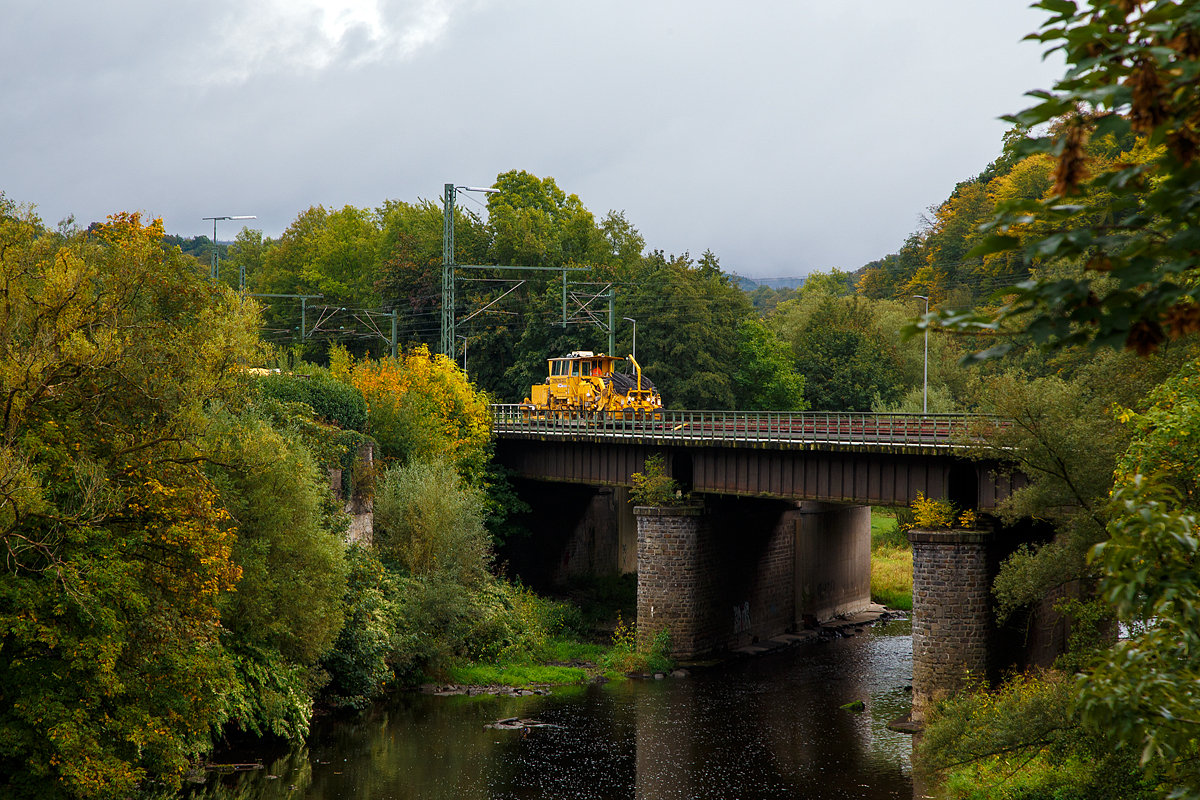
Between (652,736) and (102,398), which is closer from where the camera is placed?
(102,398)

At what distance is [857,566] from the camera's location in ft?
169

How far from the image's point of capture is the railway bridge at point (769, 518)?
30.5m

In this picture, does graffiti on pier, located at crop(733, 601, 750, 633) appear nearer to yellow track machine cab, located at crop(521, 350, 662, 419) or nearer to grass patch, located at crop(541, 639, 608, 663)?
grass patch, located at crop(541, 639, 608, 663)

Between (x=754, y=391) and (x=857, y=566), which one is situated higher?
(x=754, y=391)

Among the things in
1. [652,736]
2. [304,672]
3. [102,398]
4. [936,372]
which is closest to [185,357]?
[102,398]

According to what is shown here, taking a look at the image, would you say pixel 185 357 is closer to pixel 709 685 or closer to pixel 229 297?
pixel 229 297

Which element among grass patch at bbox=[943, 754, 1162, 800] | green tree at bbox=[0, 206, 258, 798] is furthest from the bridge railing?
green tree at bbox=[0, 206, 258, 798]

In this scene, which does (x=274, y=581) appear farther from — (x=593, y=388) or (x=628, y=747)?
(x=593, y=388)

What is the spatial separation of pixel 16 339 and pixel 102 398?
184 cm

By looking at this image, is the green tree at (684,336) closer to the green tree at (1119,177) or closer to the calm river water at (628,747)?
the calm river water at (628,747)

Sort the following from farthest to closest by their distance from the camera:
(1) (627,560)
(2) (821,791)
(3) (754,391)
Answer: (3) (754,391)
(1) (627,560)
(2) (821,791)

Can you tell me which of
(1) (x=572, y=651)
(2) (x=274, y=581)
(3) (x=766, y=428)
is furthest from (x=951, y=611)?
(2) (x=274, y=581)

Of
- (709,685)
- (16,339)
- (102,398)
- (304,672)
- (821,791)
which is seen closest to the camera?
(16,339)

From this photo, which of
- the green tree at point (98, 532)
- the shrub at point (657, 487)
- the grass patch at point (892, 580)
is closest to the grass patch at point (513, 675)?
the shrub at point (657, 487)
